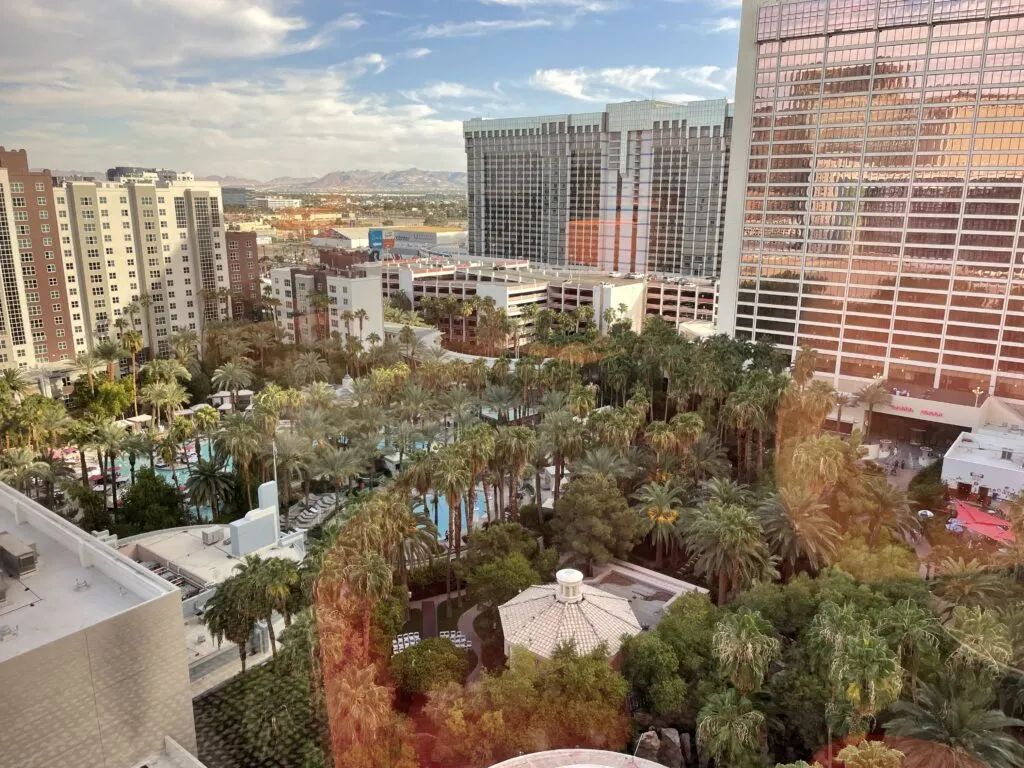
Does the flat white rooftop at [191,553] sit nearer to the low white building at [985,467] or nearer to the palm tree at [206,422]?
the palm tree at [206,422]

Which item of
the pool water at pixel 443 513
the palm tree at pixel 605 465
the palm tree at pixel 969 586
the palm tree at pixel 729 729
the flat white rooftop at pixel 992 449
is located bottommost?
the pool water at pixel 443 513

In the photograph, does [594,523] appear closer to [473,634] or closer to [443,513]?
[473,634]

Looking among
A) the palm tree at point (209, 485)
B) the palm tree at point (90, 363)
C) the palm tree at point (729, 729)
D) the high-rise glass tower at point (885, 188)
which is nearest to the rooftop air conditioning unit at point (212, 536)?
the palm tree at point (209, 485)

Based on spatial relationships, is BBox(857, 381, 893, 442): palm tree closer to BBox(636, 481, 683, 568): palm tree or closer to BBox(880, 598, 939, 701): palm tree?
BBox(636, 481, 683, 568): palm tree

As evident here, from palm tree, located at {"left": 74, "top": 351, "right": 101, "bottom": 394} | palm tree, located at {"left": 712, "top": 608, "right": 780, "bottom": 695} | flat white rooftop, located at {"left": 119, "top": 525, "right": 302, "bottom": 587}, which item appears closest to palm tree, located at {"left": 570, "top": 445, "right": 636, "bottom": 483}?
palm tree, located at {"left": 712, "top": 608, "right": 780, "bottom": 695}

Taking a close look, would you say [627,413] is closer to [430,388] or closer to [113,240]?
[430,388]

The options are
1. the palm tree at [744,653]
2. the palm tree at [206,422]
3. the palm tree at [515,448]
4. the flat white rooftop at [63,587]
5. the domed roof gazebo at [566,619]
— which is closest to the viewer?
the flat white rooftop at [63,587]

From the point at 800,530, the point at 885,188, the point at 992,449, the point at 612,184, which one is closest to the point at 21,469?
the point at 800,530
